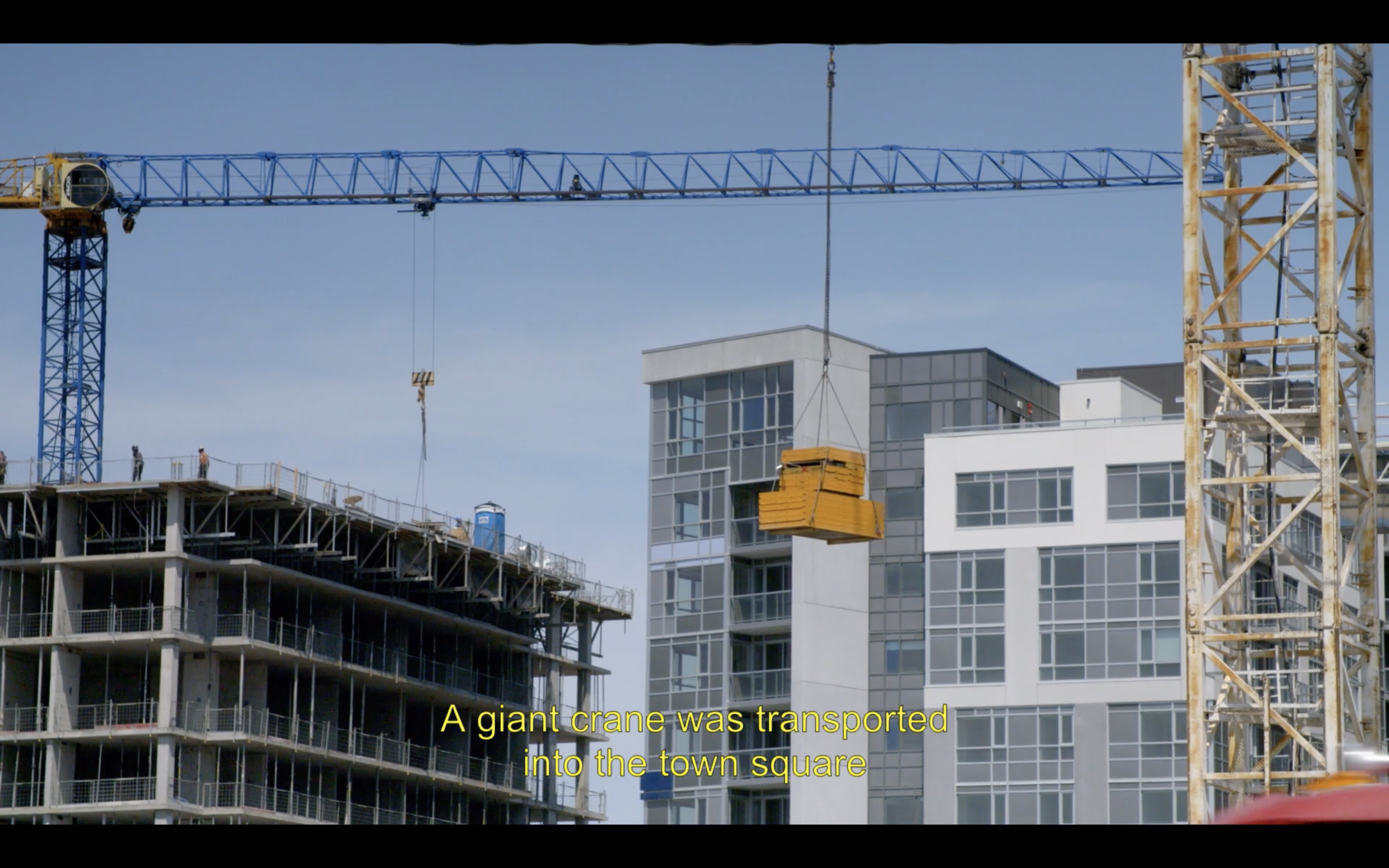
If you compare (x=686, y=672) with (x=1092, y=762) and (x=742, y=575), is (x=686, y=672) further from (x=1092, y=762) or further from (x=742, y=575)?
(x=1092, y=762)

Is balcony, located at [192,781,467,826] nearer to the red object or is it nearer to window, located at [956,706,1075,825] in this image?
window, located at [956,706,1075,825]

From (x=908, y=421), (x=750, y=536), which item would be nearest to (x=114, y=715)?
(x=750, y=536)

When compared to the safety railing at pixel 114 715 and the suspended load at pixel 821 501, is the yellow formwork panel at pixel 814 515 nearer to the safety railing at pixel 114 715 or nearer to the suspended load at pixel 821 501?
the suspended load at pixel 821 501

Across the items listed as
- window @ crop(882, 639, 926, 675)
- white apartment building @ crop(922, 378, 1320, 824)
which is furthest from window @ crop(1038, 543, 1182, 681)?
window @ crop(882, 639, 926, 675)

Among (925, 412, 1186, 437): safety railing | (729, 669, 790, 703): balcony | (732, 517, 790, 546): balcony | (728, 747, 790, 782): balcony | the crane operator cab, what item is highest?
the crane operator cab

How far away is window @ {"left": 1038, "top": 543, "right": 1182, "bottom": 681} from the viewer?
79562 mm

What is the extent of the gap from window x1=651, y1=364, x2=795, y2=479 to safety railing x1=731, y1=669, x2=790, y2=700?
29.2ft

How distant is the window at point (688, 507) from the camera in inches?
3797

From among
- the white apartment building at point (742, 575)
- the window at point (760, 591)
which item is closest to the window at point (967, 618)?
the white apartment building at point (742, 575)

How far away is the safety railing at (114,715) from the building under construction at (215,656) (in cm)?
9

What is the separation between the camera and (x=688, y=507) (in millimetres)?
97375
